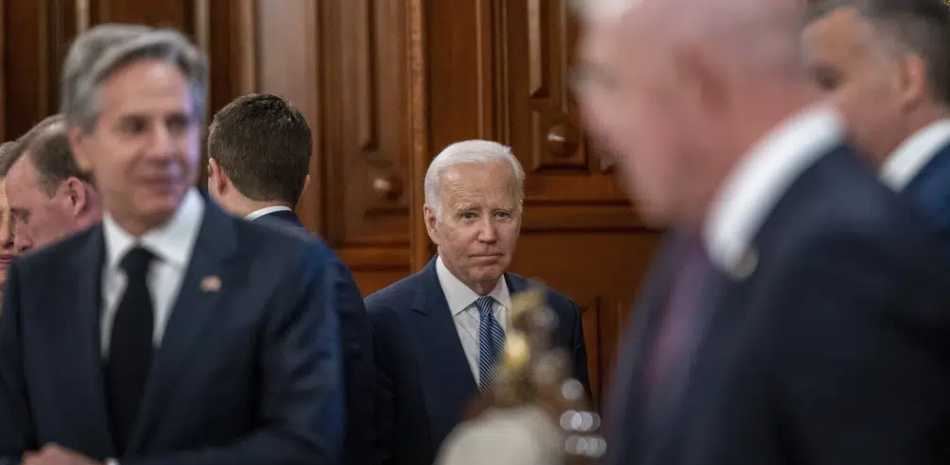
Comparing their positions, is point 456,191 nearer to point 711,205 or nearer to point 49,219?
point 49,219

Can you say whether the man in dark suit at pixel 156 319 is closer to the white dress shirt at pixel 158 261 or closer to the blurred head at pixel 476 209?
the white dress shirt at pixel 158 261

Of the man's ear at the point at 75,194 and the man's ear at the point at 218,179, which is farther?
the man's ear at the point at 218,179

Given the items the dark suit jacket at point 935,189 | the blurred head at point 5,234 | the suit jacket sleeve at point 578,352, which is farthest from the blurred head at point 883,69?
the blurred head at point 5,234

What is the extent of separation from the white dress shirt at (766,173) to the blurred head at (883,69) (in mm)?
1247

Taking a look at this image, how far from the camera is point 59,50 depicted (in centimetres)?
518

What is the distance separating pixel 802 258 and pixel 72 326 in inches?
50.0

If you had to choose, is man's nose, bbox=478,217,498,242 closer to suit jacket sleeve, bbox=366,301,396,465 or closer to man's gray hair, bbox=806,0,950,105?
suit jacket sleeve, bbox=366,301,396,465

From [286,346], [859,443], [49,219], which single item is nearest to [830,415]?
[859,443]

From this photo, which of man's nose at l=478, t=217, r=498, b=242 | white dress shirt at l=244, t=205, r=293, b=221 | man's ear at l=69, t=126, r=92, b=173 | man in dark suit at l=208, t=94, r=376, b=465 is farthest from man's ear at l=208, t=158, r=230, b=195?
man's ear at l=69, t=126, r=92, b=173

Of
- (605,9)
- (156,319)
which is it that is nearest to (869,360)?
(605,9)

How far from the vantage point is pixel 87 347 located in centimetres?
188

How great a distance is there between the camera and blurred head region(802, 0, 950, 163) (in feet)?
7.52

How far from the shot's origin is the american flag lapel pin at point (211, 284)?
74.9 inches

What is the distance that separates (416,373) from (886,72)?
52.1 inches
